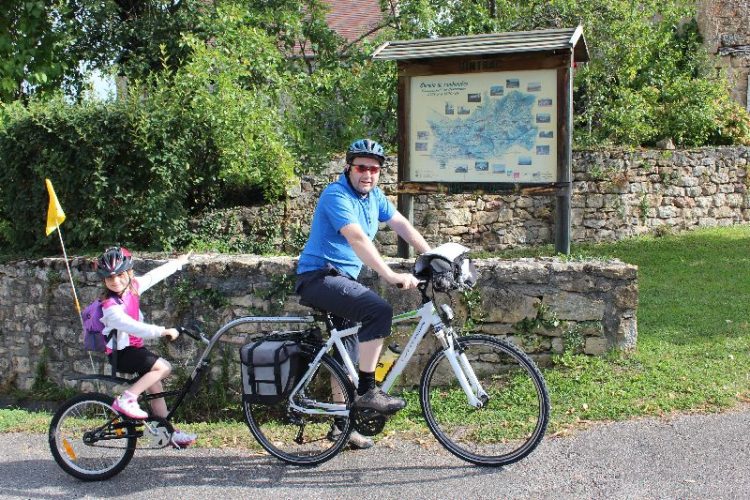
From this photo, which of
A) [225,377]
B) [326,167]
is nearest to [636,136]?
[326,167]

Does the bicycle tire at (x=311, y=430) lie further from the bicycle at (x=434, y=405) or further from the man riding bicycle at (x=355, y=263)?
the man riding bicycle at (x=355, y=263)

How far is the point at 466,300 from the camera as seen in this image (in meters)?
6.26

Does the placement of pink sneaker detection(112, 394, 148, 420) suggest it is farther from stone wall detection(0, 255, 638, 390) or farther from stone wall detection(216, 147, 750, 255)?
stone wall detection(216, 147, 750, 255)

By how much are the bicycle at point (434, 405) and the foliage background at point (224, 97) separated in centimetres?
345

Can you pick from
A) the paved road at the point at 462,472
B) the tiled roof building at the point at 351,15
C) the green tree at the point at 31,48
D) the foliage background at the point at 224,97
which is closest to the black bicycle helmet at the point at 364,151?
the paved road at the point at 462,472

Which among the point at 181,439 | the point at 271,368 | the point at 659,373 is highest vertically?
the point at 271,368

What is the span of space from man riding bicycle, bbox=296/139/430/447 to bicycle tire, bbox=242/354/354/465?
19 centimetres

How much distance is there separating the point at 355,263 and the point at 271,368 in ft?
2.66

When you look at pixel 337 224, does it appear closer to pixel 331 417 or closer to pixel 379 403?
pixel 379 403

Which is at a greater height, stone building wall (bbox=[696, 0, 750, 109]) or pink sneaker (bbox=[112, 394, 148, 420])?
stone building wall (bbox=[696, 0, 750, 109])

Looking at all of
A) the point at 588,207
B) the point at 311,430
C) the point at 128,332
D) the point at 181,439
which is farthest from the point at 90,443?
the point at 588,207

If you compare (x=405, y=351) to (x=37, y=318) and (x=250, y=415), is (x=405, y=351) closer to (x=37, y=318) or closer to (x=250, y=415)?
(x=250, y=415)

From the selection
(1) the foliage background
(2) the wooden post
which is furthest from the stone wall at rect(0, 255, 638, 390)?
(2) the wooden post

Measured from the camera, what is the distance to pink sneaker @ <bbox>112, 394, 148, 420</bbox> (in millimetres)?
4859
